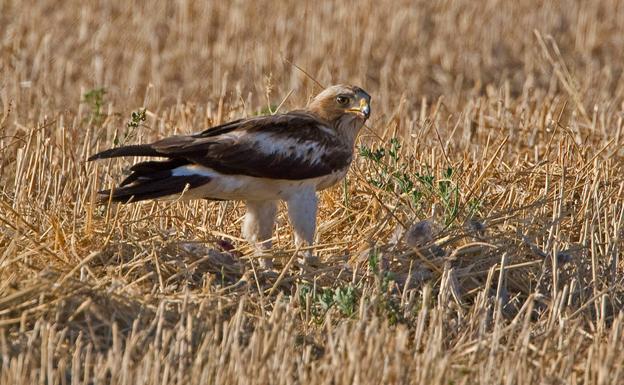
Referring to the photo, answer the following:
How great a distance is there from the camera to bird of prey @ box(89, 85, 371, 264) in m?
6.50

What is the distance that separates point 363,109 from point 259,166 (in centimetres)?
73

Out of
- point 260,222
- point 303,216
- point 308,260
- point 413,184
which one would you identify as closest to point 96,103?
point 260,222

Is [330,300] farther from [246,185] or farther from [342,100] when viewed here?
[342,100]

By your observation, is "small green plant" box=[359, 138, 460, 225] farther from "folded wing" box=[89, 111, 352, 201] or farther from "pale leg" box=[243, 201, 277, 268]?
"pale leg" box=[243, 201, 277, 268]

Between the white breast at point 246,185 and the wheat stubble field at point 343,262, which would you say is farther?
the white breast at point 246,185

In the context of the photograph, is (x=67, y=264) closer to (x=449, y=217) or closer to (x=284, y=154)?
(x=284, y=154)

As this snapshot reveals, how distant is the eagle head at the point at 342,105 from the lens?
7113 mm

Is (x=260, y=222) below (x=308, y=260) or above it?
above

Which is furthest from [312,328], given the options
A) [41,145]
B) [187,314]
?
[41,145]

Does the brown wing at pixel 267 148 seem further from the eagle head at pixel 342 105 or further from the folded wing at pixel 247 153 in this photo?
the eagle head at pixel 342 105

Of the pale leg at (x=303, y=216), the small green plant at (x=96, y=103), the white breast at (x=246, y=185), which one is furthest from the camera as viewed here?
the small green plant at (x=96, y=103)

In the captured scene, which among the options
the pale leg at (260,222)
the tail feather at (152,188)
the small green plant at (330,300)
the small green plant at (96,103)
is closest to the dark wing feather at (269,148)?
the tail feather at (152,188)

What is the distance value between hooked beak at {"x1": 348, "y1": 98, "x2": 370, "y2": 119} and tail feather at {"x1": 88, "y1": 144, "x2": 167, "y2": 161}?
1180 millimetres

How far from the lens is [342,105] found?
282 inches
